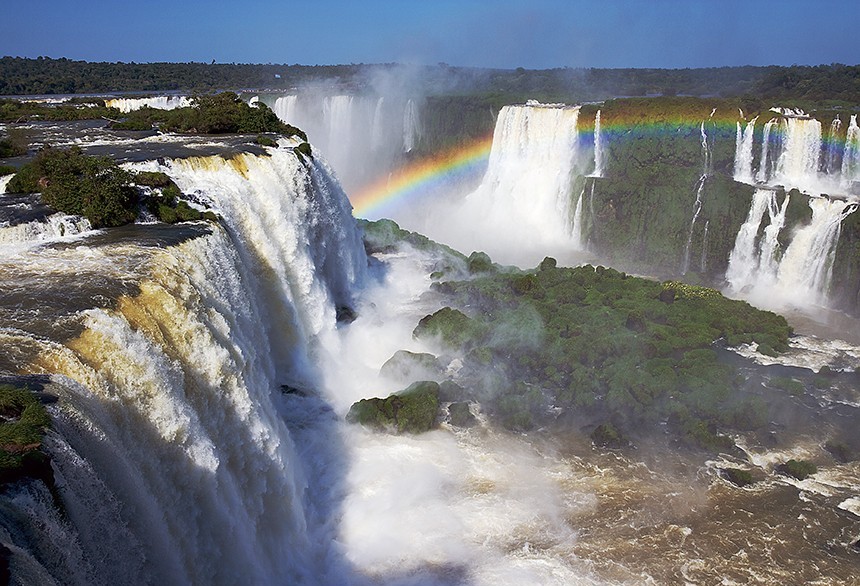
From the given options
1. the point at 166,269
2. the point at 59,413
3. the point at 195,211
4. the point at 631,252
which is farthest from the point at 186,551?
the point at 631,252

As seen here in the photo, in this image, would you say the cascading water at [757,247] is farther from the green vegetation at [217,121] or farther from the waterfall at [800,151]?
the green vegetation at [217,121]

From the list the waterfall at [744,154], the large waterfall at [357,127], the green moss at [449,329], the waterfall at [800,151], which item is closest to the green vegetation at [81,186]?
the green moss at [449,329]

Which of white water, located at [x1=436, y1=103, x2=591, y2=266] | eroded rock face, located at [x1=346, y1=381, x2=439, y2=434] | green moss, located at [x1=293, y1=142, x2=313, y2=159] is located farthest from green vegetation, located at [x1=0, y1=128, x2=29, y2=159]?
white water, located at [x1=436, y1=103, x2=591, y2=266]

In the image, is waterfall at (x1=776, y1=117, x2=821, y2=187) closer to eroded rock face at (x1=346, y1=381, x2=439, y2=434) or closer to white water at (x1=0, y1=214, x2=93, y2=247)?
eroded rock face at (x1=346, y1=381, x2=439, y2=434)

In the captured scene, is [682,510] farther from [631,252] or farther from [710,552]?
[631,252]

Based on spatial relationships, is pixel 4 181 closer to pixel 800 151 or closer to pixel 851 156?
pixel 800 151
